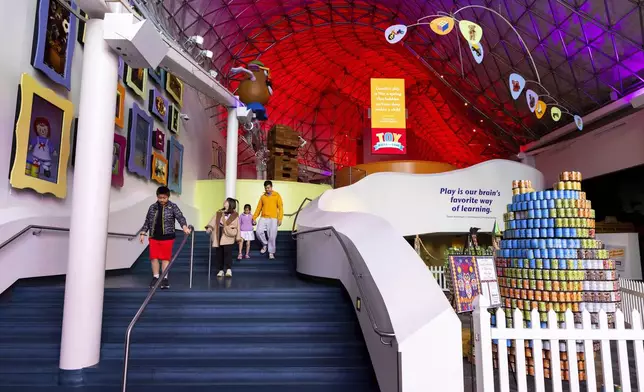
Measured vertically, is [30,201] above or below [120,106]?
below

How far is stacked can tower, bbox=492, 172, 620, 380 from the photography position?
5133 millimetres

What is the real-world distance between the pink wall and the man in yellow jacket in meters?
13.6

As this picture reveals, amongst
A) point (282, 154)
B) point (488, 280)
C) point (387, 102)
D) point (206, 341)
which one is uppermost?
point (387, 102)

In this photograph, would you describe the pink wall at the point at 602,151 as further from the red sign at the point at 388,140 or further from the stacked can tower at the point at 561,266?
the stacked can tower at the point at 561,266

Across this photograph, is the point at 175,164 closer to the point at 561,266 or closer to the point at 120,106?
the point at 120,106

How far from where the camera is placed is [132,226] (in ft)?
28.7

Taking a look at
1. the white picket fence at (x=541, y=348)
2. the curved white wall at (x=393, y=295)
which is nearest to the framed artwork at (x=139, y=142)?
the curved white wall at (x=393, y=295)

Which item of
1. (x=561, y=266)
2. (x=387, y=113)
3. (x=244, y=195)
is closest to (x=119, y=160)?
(x=244, y=195)

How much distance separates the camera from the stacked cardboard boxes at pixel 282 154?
46.6 ft

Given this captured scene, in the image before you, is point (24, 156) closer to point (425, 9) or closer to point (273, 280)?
point (273, 280)

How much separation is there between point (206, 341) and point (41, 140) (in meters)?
4.13

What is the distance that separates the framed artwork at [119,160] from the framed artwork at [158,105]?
5.77ft

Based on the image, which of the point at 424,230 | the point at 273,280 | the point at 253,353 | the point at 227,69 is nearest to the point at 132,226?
the point at 273,280

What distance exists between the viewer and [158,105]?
10.2m
